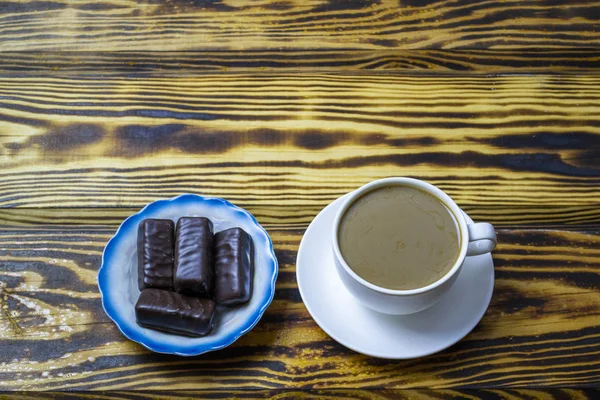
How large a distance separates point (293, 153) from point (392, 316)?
43 cm

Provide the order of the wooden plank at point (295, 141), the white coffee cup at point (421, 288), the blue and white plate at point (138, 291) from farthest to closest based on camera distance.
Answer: the wooden plank at point (295, 141) < the blue and white plate at point (138, 291) < the white coffee cup at point (421, 288)

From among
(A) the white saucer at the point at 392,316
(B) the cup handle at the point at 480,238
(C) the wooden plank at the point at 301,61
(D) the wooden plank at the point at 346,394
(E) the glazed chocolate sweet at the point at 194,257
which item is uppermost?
(C) the wooden plank at the point at 301,61

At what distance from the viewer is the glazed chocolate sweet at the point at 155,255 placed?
111cm

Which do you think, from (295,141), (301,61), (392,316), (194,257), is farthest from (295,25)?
(392,316)

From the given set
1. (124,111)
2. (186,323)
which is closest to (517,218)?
(186,323)

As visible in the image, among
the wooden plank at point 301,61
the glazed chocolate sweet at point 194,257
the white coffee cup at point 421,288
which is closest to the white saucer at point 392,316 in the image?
the white coffee cup at point 421,288

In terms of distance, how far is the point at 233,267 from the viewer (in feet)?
3.61

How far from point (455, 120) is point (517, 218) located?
0.25 metres

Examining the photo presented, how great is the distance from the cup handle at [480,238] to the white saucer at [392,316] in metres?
0.09

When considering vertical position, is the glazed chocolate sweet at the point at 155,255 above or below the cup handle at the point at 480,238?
below

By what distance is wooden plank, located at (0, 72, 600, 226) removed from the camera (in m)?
1.28

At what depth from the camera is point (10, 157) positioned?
1329 millimetres

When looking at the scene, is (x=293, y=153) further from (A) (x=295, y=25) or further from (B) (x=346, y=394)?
(B) (x=346, y=394)

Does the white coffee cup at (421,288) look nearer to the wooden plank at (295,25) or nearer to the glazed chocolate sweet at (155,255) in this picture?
the glazed chocolate sweet at (155,255)
